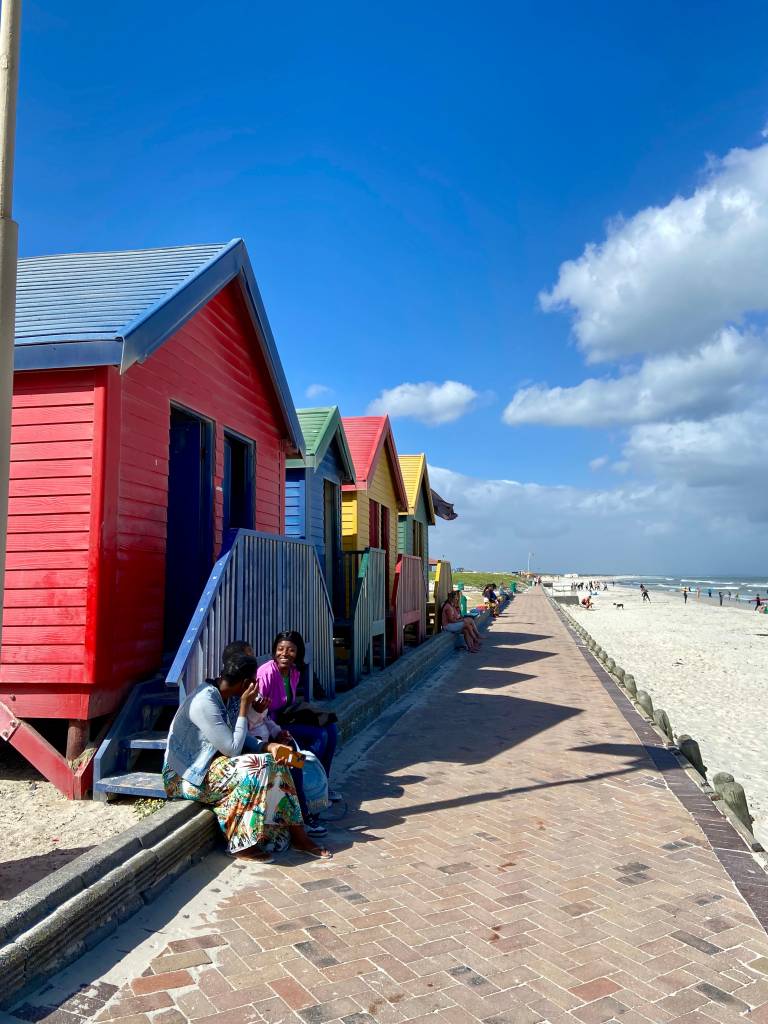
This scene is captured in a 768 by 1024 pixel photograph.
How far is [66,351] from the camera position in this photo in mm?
5773

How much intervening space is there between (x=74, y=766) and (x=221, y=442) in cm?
382

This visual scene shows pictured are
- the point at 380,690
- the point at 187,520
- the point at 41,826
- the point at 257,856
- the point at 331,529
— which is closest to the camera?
the point at 257,856

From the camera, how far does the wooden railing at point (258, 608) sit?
568 cm

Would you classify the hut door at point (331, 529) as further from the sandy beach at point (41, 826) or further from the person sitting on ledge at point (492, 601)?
the person sitting on ledge at point (492, 601)

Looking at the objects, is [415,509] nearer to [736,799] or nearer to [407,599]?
[407,599]

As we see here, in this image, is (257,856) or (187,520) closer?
(257,856)

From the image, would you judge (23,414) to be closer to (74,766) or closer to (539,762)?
(74,766)

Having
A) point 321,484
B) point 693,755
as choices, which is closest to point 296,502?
point 321,484

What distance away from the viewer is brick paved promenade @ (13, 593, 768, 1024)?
3.07 m

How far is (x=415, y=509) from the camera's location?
21141 mm

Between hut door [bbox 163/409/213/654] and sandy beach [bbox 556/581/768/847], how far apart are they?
18.9 feet

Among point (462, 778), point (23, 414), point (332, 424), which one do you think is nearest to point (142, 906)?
point (462, 778)

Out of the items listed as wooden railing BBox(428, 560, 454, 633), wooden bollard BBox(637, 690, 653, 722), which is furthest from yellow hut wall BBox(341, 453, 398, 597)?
wooden bollard BBox(637, 690, 653, 722)

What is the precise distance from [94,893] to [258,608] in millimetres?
3674
